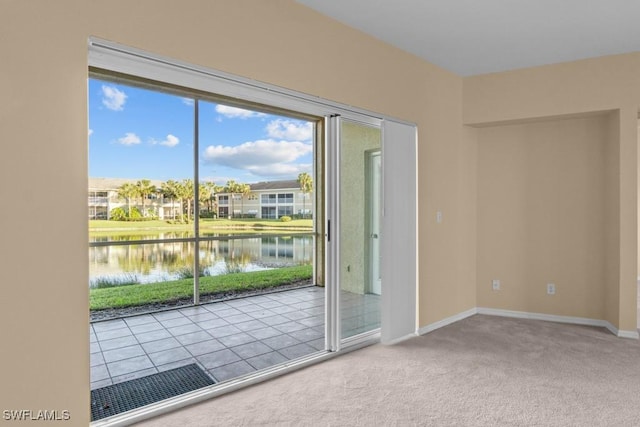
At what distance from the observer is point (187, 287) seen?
5.95 metres

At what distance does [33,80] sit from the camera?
190cm

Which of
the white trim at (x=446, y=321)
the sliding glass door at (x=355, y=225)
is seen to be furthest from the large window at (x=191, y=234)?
the white trim at (x=446, y=321)

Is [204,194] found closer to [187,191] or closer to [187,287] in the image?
[187,191]

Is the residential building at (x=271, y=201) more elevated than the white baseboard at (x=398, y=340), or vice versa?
the residential building at (x=271, y=201)

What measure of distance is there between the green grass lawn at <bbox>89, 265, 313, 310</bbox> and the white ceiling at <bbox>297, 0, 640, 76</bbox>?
13.3 feet

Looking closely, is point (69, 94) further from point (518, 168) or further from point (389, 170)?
point (518, 168)

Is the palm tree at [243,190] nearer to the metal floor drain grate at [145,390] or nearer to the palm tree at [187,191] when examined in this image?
the palm tree at [187,191]

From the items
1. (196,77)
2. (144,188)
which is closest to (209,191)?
(144,188)

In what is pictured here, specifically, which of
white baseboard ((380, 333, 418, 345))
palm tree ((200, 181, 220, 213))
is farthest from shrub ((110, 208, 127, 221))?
white baseboard ((380, 333, 418, 345))

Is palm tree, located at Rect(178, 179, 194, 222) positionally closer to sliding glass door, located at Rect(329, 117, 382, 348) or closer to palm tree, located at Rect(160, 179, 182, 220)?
palm tree, located at Rect(160, 179, 182, 220)

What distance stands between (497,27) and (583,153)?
77.7 inches

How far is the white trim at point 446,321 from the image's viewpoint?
4206 millimetres
